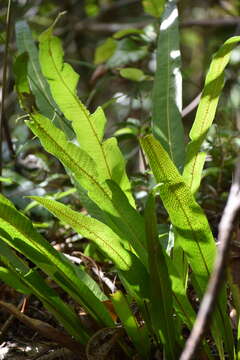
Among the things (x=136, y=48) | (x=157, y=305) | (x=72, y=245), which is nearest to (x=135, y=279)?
(x=157, y=305)

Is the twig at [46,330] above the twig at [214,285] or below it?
below

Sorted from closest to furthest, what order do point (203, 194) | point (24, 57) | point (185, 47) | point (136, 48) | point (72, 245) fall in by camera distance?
point (24, 57), point (72, 245), point (203, 194), point (136, 48), point (185, 47)

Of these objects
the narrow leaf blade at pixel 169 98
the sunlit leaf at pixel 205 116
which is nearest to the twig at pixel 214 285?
the sunlit leaf at pixel 205 116

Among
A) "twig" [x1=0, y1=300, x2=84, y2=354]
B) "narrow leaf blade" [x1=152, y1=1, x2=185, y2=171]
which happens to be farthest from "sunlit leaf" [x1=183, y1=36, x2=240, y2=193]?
"twig" [x1=0, y1=300, x2=84, y2=354]

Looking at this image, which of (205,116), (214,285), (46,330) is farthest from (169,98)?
(214,285)

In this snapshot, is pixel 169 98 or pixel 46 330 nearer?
pixel 46 330

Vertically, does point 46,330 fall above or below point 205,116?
below

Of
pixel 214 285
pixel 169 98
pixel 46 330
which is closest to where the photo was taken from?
pixel 214 285

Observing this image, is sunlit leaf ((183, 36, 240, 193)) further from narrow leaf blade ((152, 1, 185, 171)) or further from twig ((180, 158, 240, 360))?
twig ((180, 158, 240, 360))

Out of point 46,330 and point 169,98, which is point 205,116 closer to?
point 169,98

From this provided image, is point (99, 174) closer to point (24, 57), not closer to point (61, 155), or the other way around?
A: point (61, 155)

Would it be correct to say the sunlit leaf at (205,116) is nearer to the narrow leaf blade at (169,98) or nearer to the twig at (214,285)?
the narrow leaf blade at (169,98)
